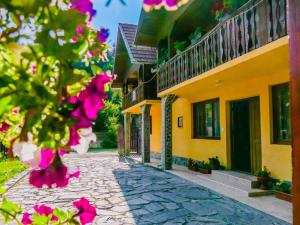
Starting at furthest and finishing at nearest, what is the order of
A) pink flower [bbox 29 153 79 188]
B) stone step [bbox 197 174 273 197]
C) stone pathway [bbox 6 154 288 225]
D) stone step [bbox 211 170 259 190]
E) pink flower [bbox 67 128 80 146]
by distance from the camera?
stone step [bbox 211 170 259 190] → stone step [bbox 197 174 273 197] → stone pathway [bbox 6 154 288 225] → pink flower [bbox 67 128 80 146] → pink flower [bbox 29 153 79 188]

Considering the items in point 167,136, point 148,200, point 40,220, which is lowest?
point 148,200

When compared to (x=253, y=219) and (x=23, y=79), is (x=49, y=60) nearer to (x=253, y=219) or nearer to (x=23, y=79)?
(x=23, y=79)

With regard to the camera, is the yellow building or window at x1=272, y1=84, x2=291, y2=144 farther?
window at x1=272, y1=84, x2=291, y2=144

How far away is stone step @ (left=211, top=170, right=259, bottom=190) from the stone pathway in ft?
3.02

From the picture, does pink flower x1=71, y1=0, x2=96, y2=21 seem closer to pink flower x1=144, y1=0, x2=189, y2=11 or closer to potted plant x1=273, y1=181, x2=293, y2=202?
pink flower x1=144, y1=0, x2=189, y2=11

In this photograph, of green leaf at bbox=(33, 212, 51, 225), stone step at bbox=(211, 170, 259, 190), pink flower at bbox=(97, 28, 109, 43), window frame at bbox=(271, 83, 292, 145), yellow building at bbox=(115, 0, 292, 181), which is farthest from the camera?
window frame at bbox=(271, 83, 292, 145)

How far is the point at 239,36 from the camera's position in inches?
271

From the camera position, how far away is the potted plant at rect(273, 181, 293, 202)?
695cm

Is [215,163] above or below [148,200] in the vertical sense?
above

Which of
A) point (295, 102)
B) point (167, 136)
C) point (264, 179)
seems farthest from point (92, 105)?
point (167, 136)

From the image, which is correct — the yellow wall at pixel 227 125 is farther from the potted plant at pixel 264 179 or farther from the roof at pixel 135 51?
the roof at pixel 135 51

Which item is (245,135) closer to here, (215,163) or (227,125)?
(227,125)

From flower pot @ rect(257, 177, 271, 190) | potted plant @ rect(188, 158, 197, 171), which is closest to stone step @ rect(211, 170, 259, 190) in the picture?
flower pot @ rect(257, 177, 271, 190)

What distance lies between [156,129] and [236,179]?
10.5 m
